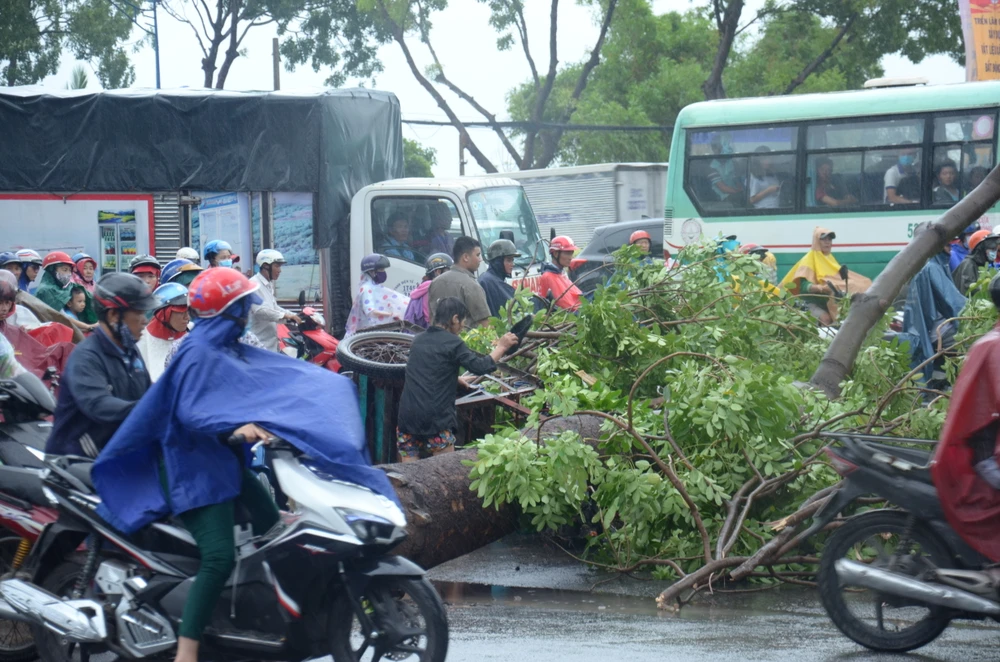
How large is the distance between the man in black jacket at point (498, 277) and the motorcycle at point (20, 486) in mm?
6124

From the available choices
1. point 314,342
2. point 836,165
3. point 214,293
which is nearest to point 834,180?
point 836,165

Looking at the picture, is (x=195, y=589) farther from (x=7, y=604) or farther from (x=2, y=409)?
(x=2, y=409)

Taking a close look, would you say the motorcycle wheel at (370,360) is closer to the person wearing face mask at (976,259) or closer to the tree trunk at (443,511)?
the tree trunk at (443,511)

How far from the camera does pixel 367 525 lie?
4234 mm

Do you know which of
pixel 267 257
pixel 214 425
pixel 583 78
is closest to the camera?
pixel 214 425

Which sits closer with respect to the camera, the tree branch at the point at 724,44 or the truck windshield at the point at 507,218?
the truck windshield at the point at 507,218

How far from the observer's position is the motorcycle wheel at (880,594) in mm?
5090

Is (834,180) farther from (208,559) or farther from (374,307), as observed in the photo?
(208,559)

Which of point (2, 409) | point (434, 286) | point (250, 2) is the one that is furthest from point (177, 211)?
point (250, 2)

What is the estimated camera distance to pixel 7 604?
4.96 meters

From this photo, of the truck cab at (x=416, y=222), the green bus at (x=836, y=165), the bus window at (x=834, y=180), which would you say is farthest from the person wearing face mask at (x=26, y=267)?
the bus window at (x=834, y=180)

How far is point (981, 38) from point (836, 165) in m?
5.19

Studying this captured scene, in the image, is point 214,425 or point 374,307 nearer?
point 214,425

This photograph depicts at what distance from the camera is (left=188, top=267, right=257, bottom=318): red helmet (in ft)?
14.9
